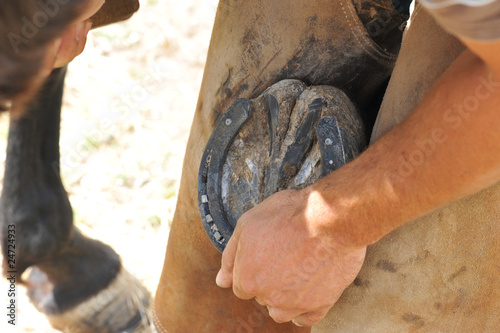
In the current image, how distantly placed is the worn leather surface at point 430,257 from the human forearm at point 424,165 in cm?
11

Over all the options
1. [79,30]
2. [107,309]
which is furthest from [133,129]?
[79,30]

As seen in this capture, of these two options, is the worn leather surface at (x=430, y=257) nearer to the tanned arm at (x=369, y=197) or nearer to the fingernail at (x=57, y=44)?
the tanned arm at (x=369, y=197)

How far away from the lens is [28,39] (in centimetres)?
91

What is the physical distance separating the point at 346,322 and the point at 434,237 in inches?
7.9

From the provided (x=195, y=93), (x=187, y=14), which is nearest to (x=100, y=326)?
(x=195, y=93)

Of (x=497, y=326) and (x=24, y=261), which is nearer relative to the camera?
(x=497, y=326)

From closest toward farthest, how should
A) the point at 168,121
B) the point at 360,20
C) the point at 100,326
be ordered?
the point at 360,20 → the point at 100,326 → the point at 168,121

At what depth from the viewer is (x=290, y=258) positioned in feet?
2.55

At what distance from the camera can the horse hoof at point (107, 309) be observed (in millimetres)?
1501

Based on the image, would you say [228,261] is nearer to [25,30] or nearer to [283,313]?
[283,313]

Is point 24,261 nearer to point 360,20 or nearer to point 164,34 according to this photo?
point 360,20

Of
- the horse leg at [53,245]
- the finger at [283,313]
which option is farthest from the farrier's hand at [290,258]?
the horse leg at [53,245]
